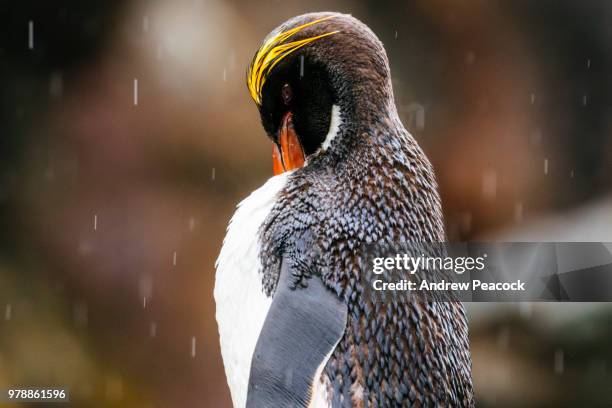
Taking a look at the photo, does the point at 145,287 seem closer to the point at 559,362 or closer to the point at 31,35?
the point at 31,35

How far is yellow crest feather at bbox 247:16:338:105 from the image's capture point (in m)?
0.61

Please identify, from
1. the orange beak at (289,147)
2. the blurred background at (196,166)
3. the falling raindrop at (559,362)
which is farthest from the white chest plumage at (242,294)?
the falling raindrop at (559,362)

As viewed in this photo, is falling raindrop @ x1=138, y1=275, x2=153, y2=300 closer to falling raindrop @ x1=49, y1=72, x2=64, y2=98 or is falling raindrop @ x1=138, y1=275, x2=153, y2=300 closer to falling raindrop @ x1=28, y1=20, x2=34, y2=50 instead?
falling raindrop @ x1=49, y1=72, x2=64, y2=98

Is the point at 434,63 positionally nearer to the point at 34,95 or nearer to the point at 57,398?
the point at 34,95

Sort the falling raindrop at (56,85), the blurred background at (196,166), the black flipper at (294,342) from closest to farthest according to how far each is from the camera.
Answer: the black flipper at (294,342) → the blurred background at (196,166) → the falling raindrop at (56,85)

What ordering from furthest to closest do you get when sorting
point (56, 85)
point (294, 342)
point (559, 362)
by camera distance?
point (56, 85)
point (559, 362)
point (294, 342)

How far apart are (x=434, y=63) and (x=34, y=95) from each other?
854 mm

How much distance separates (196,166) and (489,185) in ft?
2.04

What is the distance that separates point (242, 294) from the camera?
0.61 metres

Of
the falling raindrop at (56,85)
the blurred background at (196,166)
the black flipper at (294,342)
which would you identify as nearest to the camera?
the black flipper at (294,342)

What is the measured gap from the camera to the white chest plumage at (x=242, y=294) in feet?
1.98

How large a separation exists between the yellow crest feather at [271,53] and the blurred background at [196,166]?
0.71 meters

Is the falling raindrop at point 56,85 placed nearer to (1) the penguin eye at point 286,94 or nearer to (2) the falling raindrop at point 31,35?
(2) the falling raindrop at point 31,35

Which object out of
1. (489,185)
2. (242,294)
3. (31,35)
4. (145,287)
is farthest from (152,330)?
(242,294)
